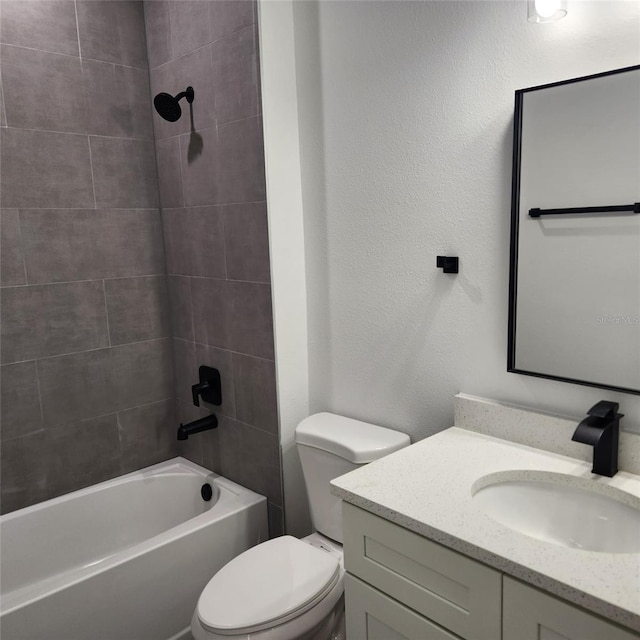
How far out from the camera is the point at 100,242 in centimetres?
239

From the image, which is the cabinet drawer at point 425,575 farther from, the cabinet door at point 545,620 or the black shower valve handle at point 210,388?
the black shower valve handle at point 210,388

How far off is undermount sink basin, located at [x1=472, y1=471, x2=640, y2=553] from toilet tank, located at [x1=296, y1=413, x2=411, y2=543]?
1.51ft

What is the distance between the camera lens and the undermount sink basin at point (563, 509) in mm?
1278

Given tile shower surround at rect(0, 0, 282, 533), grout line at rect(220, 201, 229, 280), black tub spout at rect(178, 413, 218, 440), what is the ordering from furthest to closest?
1. black tub spout at rect(178, 413, 218, 440)
2. grout line at rect(220, 201, 229, 280)
3. tile shower surround at rect(0, 0, 282, 533)

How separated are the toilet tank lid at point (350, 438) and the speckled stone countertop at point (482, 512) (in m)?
0.23

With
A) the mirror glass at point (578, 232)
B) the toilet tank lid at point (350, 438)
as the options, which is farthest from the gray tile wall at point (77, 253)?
the mirror glass at point (578, 232)

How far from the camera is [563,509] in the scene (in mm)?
1375

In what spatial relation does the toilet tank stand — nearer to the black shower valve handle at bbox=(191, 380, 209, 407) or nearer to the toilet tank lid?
the toilet tank lid

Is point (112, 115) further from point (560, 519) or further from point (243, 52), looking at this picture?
point (560, 519)

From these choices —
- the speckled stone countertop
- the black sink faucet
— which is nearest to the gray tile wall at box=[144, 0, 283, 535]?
the speckled stone countertop

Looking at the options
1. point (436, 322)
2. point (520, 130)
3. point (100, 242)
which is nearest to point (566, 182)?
point (520, 130)

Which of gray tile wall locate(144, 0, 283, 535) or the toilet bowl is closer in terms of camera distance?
the toilet bowl

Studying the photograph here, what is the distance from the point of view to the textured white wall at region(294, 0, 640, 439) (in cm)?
148

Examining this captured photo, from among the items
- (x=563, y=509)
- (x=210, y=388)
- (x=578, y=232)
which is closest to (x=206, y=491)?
(x=210, y=388)
